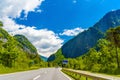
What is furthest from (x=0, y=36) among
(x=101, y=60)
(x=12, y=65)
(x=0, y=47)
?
(x=101, y=60)

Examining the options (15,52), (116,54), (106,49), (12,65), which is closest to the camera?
(116,54)

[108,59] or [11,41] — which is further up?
[11,41]

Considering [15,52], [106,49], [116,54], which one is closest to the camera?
[116,54]

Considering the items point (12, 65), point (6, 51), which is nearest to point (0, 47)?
point (6, 51)

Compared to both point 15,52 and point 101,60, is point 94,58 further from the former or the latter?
point 15,52

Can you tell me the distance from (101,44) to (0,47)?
89.1 feet

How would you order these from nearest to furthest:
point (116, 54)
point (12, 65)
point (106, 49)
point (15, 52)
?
1. point (116, 54)
2. point (106, 49)
3. point (15, 52)
4. point (12, 65)

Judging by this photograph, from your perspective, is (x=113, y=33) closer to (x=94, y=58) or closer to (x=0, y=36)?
(x=94, y=58)

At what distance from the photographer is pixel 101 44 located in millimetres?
73812

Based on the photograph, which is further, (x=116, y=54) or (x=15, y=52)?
(x=15, y=52)

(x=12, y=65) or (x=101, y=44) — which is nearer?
(x=101, y=44)

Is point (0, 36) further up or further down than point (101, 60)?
further up

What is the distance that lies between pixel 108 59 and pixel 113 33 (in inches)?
261

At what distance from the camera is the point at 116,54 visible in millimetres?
63438
